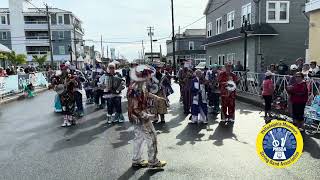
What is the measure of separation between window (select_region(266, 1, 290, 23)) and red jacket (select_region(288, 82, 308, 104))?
57.6 feet

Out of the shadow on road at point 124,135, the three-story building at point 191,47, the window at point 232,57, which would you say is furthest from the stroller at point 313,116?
the three-story building at point 191,47

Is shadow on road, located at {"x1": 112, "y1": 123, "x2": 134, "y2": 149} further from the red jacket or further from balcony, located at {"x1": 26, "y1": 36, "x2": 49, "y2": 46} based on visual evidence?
balcony, located at {"x1": 26, "y1": 36, "x2": 49, "y2": 46}

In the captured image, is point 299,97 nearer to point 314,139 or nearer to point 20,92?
point 314,139

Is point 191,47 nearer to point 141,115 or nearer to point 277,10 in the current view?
point 277,10

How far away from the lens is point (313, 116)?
31.6ft

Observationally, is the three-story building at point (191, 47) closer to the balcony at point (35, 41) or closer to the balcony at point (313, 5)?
the balcony at point (35, 41)

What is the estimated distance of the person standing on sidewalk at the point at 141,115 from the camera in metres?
6.29

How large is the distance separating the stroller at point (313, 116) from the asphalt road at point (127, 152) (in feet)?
3.21

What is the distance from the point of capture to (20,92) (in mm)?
23062

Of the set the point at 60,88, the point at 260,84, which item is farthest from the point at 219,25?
the point at 60,88

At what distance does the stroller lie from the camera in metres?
9.46

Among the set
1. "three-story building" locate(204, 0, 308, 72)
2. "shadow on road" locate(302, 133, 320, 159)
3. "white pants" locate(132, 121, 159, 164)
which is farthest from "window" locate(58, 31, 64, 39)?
"white pants" locate(132, 121, 159, 164)

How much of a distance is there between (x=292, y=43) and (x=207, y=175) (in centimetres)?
2228

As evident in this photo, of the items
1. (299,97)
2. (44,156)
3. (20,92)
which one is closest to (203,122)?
(299,97)
